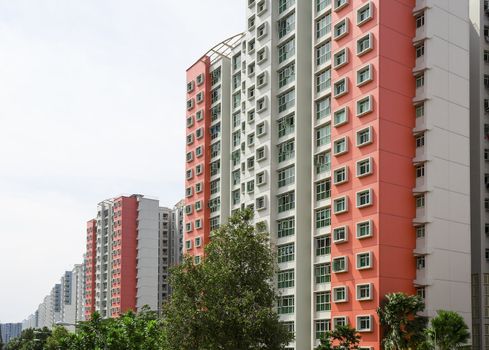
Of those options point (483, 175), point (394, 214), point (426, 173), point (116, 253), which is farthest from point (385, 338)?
point (116, 253)

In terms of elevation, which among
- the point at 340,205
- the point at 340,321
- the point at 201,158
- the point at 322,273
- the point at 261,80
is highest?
the point at 261,80

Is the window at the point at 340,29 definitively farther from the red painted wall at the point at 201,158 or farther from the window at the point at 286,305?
the red painted wall at the point at 201,158

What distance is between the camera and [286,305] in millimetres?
70250

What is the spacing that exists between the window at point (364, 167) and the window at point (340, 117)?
4513mm

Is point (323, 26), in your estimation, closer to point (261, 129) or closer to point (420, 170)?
point (261, 129)

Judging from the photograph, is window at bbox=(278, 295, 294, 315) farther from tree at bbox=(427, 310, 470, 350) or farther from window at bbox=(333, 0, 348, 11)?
window at bbox=(333, 0, 348, 11)

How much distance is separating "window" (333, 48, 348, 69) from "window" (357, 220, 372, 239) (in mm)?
15112

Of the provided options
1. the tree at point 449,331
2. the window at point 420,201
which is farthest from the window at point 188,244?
the tree at point 449,331

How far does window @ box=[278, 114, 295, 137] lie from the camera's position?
7400cm

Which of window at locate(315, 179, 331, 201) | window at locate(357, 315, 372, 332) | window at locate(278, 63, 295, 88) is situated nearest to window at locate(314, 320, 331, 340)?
window at locate(357, 315, 372, 332)

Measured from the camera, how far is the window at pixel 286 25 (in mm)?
75750

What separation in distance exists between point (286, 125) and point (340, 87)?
32.9 feet

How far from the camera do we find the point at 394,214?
198ft

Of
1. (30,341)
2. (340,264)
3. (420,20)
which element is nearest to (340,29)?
(420,20)
